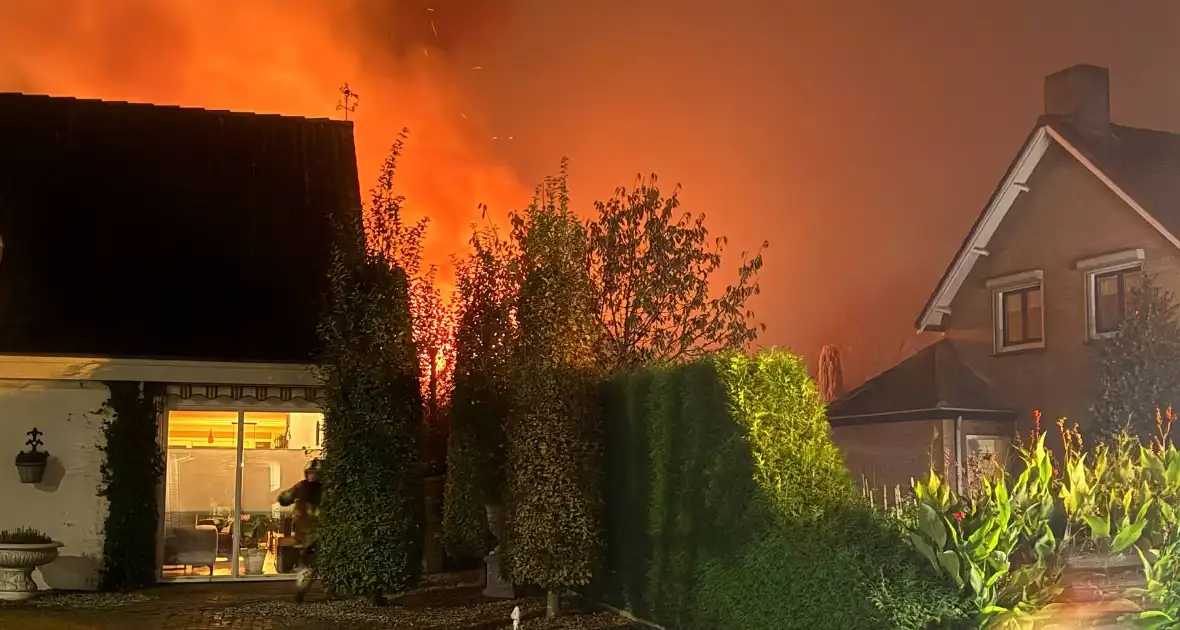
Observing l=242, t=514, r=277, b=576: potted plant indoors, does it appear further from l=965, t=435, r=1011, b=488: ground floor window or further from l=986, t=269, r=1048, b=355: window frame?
l=986, t=269, r=1048, b=355: window frame

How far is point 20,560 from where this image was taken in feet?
42.1

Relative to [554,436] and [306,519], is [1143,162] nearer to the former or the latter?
[554,436]

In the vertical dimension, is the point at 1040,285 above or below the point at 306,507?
above

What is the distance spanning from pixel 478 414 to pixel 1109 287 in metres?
7.73

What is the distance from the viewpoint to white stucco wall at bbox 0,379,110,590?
13812mm

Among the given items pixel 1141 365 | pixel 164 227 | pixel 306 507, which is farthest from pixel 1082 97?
pixel 164 227

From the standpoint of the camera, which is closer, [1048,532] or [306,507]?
[1048,532]

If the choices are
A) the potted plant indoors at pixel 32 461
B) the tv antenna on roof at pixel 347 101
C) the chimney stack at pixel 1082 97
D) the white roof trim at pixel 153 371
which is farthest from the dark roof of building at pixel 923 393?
the potted plant indoors at pixel 32 461

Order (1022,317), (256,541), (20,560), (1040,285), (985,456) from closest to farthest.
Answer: (985,456)
(1040,285)
(1022,317)
(20,560)
(256,541)

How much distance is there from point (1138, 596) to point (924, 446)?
3243mm

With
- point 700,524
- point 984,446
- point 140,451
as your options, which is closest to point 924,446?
point 984,446

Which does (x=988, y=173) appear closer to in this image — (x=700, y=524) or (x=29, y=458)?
(x=700, y=524)

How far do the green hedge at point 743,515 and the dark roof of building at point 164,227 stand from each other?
18.5 ft

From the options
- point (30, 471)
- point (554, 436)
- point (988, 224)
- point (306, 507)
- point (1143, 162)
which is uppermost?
point (1143, 162)
